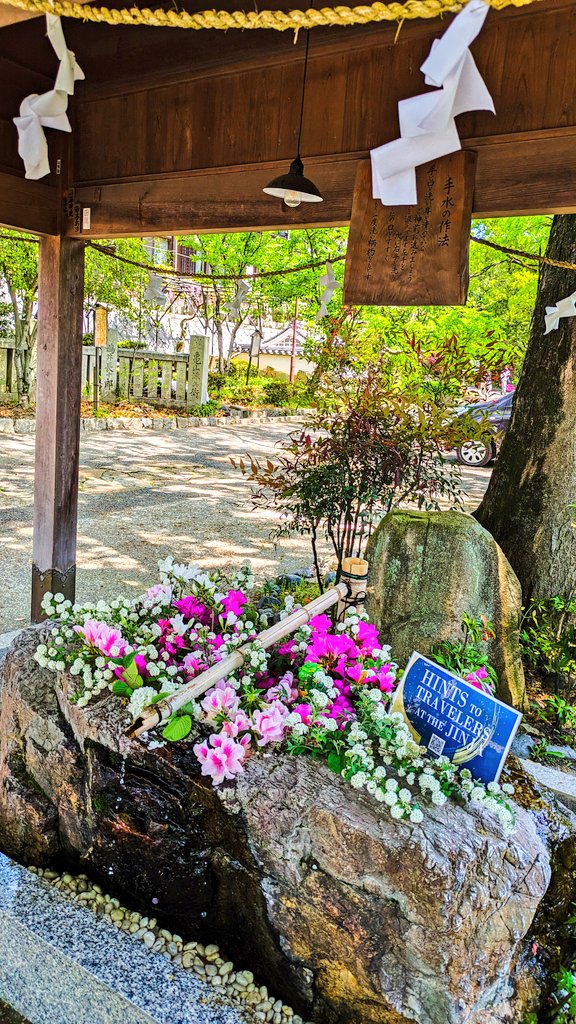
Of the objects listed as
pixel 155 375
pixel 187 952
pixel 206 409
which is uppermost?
pixel 155 375

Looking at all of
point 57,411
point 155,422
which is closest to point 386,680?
point 57,411

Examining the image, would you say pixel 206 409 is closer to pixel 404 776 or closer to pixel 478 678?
pixel 478 678

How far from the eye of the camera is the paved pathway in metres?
6.16

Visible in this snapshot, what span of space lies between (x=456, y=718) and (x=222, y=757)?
0.76 m

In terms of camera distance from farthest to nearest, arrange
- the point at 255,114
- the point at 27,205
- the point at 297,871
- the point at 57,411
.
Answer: the point at 57,411, the point at 27,205, the point at 255,114, the point at 297,871

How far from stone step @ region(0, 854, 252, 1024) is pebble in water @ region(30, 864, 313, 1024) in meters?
0.07

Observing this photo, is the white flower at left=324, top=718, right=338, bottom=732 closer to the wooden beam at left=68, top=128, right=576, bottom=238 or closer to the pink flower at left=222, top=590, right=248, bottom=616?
the pink flower at left=222, top=590, right=248, bottom=616

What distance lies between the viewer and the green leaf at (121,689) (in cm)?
247

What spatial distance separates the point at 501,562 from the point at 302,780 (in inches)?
85.5

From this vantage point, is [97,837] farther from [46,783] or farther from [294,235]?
[294,235]

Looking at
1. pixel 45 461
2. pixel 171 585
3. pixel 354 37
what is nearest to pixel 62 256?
Answer: pixel 45 461

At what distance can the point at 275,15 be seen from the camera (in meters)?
2.00

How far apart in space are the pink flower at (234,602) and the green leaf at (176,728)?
0.70 m

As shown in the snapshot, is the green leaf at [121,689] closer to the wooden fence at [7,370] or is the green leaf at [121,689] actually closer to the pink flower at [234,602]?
the pink flower at [234,602]
